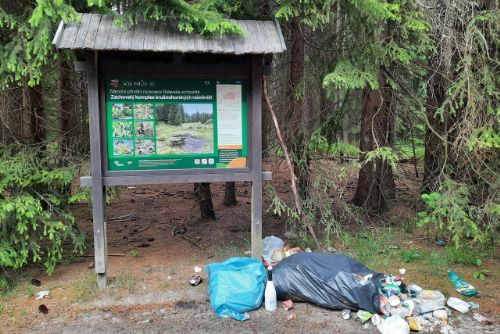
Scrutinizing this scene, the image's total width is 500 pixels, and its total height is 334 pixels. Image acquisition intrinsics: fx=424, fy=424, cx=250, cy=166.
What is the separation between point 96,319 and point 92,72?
8.76ft

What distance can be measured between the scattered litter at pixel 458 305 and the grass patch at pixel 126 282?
140 inches

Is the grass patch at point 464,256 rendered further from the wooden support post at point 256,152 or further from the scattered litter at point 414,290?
the wooden support post at point 256,152

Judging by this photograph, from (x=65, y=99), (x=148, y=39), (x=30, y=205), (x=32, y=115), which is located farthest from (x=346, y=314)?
(x=65, y=99)

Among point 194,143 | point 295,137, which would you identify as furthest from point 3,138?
point 295,137

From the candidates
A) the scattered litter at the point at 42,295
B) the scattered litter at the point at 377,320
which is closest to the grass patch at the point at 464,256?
the scattered litter at the point at 377,320

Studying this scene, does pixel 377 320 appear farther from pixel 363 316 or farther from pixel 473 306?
pixel 473 306

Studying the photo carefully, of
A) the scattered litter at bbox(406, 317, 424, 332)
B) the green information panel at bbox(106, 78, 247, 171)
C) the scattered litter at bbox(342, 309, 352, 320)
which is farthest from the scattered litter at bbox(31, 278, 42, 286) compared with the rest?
the scattered litter at bbox(406, 317, 424, 332)

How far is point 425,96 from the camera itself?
7.56 meters

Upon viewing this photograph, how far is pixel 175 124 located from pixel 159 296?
204 cm

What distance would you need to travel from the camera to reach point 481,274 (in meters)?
5.40

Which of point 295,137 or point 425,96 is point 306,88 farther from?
point 425,96

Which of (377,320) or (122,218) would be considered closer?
(377,320)

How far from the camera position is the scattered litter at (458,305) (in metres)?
4.48

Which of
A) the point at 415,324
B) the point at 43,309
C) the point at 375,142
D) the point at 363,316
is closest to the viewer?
the point at 415,324
